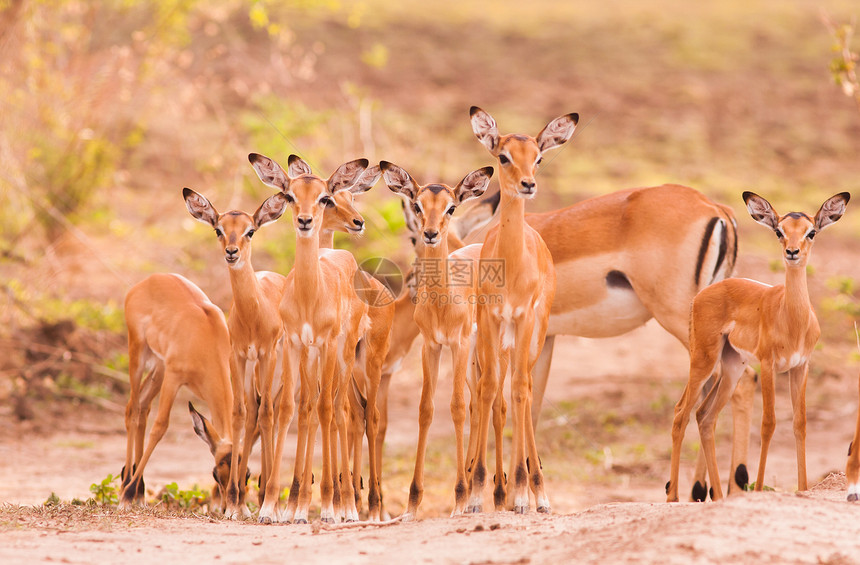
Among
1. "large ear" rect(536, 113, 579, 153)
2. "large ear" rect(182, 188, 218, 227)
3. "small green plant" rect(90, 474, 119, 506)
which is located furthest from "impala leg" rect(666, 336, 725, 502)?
"small green plant" rect(90, 474, 119, 506)

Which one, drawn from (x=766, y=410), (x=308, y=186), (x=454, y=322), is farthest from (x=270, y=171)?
(x=766, y=410)

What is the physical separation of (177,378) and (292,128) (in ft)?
24.9

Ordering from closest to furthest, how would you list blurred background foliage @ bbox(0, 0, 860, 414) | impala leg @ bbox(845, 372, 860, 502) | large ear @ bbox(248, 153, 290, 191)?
impala leg @ bbox(845, 372, 860, 502) → large ear @ bbox(248, 153, 290, 191) → blurred background foliage @ bbox(0, 0, 860, 414)

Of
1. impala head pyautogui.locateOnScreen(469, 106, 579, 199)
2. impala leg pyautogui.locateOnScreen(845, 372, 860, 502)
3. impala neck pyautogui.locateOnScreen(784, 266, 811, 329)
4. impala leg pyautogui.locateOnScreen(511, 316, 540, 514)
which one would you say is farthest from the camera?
impala neck pyautogui.locateOnScreen(784, 266, 811, 329)

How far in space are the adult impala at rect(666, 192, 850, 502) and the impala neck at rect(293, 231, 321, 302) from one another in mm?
2972

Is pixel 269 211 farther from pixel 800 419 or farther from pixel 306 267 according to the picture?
pixel 800 419

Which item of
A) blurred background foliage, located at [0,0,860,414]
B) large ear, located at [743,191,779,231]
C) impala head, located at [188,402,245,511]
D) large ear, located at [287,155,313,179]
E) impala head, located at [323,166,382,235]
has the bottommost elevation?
impala head, located at [188,402,245,511]

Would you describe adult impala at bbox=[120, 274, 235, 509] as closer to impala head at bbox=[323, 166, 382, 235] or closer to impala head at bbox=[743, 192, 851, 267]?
impala head at bbox=[323, 166, 382, 235]

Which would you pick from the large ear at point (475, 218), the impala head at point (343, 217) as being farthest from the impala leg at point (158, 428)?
the large ear at point (475, 218)

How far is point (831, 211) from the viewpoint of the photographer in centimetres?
696

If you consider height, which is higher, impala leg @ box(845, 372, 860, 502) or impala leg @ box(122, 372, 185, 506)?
impala leg @ box(122, 372, 185, 506)

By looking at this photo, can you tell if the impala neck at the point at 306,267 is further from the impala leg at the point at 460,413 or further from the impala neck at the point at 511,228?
the impala neck at the point at 511,228

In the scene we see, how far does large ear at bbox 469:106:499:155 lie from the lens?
6.84 metres

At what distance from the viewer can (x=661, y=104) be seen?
26750 millimetres
